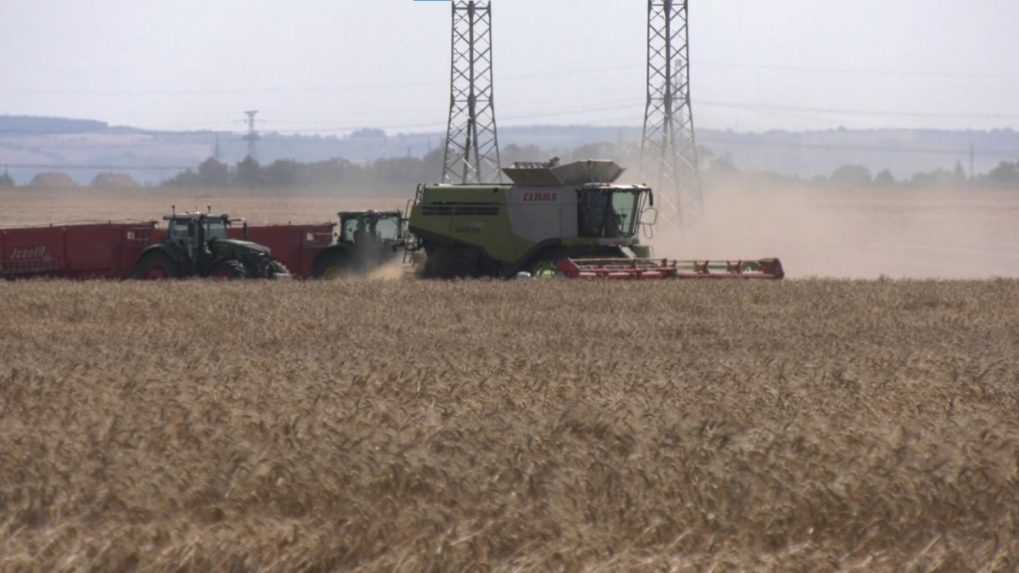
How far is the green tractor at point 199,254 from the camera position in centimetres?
3341

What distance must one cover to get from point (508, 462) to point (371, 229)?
26.4 metres

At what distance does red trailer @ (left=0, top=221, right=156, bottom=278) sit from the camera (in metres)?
34.4

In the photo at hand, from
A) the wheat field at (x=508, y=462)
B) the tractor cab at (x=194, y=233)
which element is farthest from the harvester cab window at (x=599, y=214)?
the wheat field at (x=508, y=462)

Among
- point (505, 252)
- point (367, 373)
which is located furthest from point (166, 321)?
point (505, 252)

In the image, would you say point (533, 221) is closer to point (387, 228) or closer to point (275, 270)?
point (387, 228)

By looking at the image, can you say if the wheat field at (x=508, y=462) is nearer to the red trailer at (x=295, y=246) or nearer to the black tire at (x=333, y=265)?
the black tire at (x=333, y=265)

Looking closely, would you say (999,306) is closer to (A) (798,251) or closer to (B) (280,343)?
(B) (280,343)

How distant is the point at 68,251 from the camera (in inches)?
1362

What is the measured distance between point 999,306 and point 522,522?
18119 millimetres

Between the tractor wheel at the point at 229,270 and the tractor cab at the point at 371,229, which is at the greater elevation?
the tractor cab at the point at 371,229

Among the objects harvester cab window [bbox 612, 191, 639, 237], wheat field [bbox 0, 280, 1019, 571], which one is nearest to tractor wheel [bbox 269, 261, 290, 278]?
harvester cab window [bbox 612, 191, 639, 237]

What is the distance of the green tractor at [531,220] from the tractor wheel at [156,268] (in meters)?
5.12

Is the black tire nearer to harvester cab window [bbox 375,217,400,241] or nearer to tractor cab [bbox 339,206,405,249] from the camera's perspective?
tractor cab [bbox 339,206,405,249]

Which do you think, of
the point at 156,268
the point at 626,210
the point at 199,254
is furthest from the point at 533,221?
the point at 156,268
